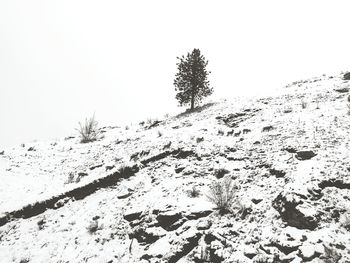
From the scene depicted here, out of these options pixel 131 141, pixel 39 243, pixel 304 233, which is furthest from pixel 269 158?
pixel 131 141

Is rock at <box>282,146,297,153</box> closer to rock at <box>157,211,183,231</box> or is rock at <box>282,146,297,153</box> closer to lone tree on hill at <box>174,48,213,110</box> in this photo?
rock at <box>157,211,183,231</box>

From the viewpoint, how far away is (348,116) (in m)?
13.1

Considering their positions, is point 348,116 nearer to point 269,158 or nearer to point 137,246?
point 269,158

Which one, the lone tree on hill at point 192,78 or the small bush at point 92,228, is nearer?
the small bush at point 92,228

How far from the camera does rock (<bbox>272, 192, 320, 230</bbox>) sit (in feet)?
24.9

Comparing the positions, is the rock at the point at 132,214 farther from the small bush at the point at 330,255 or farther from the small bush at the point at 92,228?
the small bush at the point at 330,255

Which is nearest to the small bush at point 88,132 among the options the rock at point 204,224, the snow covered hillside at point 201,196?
the snow covered hillside at point 201,196

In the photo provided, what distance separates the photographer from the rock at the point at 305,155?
10.4 m

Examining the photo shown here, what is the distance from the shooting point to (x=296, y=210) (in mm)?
7918

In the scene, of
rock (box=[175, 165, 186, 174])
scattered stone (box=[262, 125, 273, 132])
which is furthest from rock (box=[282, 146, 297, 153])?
rock (box=[175, 165, 186, 174])

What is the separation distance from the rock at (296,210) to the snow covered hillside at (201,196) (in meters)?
0.03

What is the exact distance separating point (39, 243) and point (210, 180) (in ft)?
21.8

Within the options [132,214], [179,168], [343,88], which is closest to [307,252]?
[132,214]

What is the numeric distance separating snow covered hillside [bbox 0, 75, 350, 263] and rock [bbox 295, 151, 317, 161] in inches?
1.3
